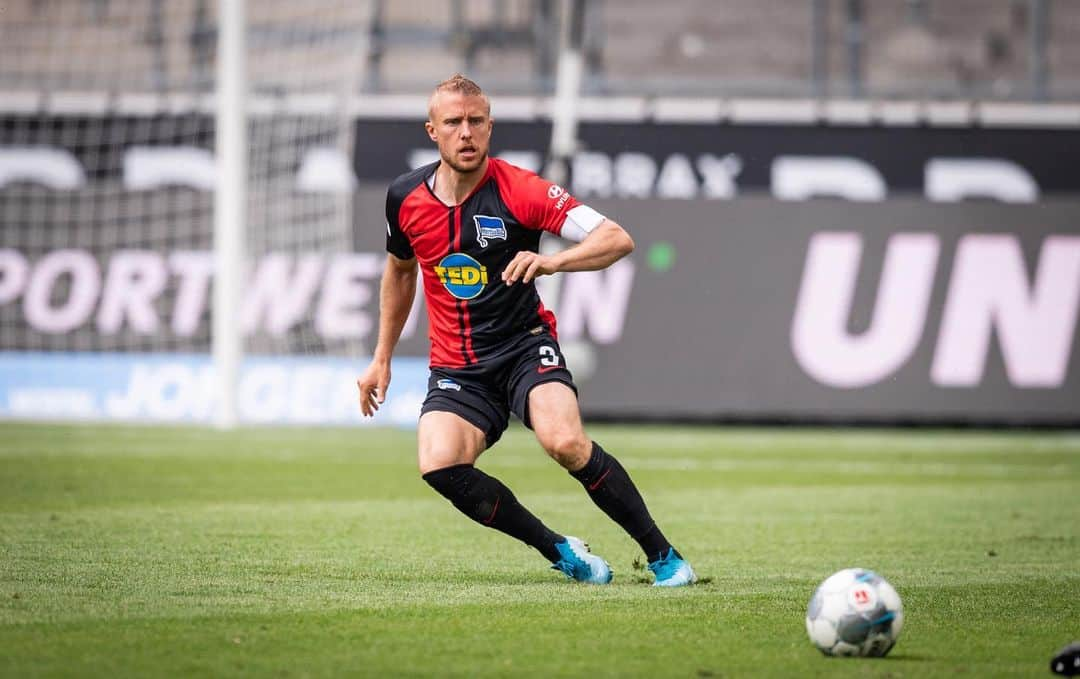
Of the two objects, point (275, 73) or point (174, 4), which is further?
point (174, 4)

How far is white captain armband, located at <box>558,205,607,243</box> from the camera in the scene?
275 inches

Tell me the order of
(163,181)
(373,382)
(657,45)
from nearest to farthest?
(373,382), (163,181), (657,45)

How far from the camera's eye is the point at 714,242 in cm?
1792

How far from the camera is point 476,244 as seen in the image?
725 centimetres

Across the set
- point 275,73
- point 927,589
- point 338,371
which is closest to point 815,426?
point 338,371

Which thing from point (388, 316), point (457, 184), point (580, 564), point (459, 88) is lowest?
point (580, 564)

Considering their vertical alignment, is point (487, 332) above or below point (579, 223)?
below

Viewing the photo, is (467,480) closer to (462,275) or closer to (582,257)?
(462,275)

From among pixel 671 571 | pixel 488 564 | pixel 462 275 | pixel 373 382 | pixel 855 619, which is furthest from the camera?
pixel 488 564

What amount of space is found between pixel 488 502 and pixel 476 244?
1.03m

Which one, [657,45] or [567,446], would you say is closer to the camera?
[567,446]

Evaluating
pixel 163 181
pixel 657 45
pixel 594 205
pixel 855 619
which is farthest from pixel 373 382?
pixel 657 45

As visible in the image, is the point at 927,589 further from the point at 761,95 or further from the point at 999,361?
the point at 761,95

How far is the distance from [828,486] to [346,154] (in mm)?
7745
